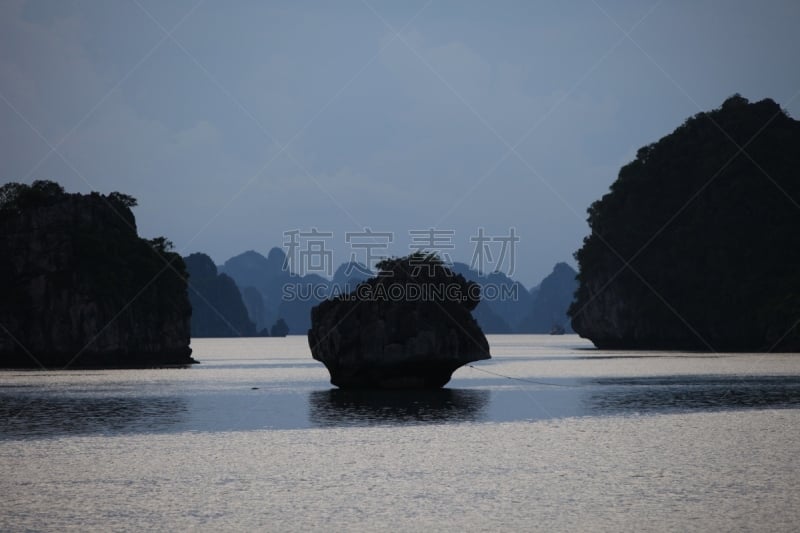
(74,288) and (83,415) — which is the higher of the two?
(74,288)

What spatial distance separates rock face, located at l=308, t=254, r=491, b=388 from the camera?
5694 cm

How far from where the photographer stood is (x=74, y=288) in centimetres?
11581

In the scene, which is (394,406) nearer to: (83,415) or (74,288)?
(83,415)

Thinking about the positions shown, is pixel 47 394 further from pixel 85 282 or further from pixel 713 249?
pixel 713 249

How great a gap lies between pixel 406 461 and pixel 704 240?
134444 mm

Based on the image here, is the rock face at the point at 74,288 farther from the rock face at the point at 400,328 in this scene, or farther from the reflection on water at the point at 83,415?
the rock face at the point at 400,328

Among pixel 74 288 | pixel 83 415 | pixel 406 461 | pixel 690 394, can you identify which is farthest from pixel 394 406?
pixel 74 288

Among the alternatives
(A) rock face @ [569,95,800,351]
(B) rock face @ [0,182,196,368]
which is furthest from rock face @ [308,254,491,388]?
(A) rock face @ [569,95,800,351]

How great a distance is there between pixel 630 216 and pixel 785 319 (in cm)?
5139

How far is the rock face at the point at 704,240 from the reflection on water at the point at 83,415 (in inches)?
3900

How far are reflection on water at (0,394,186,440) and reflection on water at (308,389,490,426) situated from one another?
8.35 m

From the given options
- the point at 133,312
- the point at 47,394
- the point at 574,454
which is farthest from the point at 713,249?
the point at 574,454

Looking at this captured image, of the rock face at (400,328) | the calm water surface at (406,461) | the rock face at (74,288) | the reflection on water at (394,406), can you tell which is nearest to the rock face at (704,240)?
the rock face at (400,328)

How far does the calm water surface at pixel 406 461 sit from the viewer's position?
20734mm
